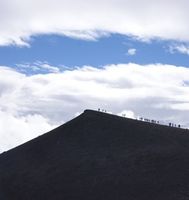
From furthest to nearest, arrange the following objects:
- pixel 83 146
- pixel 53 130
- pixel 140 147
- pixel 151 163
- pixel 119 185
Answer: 1. pixel 53 130
2. pixel 83 146
3. pixel 140 147
4. pixel 151 163
5. pixel 119 185

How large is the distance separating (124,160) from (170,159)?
5.29 meters

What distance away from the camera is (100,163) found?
62.1 meters

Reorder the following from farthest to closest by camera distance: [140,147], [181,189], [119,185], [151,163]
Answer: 1. [140,147]
2. [151,163]
3. [119,185]
4. [181,189]

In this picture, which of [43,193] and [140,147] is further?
[140,147]

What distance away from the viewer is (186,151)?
60.8 m

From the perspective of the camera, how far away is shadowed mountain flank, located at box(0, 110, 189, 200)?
178ft

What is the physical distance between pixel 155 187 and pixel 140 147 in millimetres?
11645

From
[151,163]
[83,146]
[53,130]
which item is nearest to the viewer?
[151,163]

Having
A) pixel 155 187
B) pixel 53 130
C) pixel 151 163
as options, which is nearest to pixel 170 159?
pixel 151 163

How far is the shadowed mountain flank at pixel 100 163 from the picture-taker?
5422 centimetres

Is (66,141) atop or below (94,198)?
atop

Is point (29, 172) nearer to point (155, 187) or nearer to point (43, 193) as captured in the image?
point (43, 193)

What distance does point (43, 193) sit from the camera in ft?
190

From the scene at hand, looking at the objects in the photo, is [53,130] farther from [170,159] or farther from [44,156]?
[170,159]
